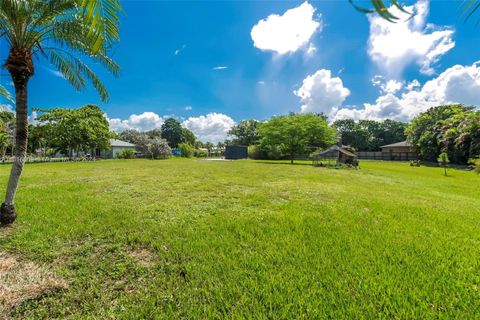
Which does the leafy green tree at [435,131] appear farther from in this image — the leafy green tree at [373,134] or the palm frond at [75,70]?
the palm frond at [75,70]

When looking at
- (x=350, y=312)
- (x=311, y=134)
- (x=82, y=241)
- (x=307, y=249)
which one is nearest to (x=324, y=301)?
(x=350, y=312)

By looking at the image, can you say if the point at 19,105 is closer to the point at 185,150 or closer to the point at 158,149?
the point at 158,149

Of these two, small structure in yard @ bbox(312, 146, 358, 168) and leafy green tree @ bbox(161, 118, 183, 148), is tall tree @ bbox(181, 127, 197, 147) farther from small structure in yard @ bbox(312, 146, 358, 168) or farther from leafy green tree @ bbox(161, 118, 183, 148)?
small structure in yard @ bbox(312, 146, 358, 168)

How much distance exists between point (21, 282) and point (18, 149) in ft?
10.3

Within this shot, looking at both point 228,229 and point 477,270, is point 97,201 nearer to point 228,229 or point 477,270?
point 228,229

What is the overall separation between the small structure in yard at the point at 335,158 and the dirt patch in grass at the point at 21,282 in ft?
77.3

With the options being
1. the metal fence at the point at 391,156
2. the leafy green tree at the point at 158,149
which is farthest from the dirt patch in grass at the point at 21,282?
the metal fence at the point at 391,156

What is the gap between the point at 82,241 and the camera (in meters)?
3.75

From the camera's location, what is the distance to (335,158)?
78.3ft

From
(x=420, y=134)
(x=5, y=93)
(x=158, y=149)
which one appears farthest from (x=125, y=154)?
(x=420, y=134)

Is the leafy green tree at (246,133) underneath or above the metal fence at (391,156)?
above

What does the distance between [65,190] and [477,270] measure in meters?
11.2

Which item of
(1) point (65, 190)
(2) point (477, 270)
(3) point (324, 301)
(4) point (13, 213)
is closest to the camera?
(3) point (324, 301)

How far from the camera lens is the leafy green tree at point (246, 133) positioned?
54.6 meters
